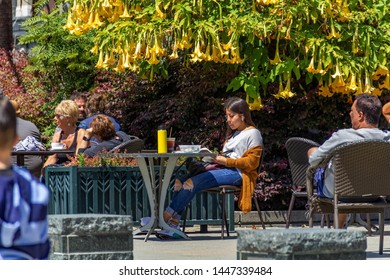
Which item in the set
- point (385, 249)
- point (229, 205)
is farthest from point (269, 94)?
point (385, 249)

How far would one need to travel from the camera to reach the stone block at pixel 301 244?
6.20 m

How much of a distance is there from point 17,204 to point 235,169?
309 inches

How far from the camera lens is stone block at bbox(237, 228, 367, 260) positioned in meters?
6.20

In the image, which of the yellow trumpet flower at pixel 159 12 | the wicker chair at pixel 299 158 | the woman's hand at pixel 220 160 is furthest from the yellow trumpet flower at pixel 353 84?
the woman's hand at pixel 220 160

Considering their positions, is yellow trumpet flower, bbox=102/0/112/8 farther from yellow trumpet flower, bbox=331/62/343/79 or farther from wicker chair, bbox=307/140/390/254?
wicker chair, bbox=307/140/390/254

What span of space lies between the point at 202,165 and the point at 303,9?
11.8 ft

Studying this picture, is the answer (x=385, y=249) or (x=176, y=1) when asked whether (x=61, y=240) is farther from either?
(x=176, y=1)

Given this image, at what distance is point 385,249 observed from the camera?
11203 millimetres

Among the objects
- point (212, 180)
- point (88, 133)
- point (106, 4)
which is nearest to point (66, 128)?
point (88, 133)

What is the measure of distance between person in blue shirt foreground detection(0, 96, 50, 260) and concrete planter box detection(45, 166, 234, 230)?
7890mm

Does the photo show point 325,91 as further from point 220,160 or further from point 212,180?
point 220,160

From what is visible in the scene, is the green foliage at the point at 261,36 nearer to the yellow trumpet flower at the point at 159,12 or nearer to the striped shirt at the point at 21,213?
the yellow trumpet flower at the point at 159,12

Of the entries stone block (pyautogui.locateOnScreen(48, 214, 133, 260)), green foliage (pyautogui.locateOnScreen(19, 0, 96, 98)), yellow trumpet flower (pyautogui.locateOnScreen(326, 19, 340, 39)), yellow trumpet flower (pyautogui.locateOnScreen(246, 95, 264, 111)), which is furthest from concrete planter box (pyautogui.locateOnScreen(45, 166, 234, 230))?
green foliage (pyautogui.locateOnScreen(19, 0, 96, 98))

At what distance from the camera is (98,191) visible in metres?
13.2
